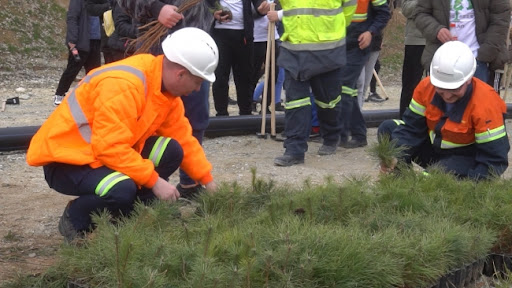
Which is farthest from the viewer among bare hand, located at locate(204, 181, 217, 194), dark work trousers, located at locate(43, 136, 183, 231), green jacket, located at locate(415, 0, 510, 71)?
green jacket, located at locate(415, 0, 510, 71)

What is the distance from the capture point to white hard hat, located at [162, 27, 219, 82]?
375 cm

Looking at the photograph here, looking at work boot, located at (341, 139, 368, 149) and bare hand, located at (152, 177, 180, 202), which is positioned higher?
bare hand, located at (152, 177, 180, 202)

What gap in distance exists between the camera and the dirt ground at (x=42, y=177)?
3869mm

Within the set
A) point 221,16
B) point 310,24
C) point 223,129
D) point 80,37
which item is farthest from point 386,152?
point 80,37

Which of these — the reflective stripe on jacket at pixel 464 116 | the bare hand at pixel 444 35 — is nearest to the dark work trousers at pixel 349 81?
the bare hand at pixel 444 35

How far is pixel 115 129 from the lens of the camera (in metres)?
3.54

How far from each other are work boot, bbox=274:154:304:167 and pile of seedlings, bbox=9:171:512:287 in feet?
6.07

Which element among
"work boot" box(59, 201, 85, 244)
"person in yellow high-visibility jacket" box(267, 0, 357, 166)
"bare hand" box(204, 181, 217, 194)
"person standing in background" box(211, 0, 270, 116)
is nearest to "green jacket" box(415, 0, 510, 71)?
"person in yellow high-visibility jacket" box(267, 0, 357, 166)

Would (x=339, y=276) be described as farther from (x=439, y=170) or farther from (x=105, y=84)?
Answer: (x=439, y=170)

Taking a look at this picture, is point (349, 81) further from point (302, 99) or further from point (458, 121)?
point (458, 121)

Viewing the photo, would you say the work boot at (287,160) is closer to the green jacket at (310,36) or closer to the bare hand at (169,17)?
the green jacket at (310,36)

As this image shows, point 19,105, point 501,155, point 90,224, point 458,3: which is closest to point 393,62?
point 19,105

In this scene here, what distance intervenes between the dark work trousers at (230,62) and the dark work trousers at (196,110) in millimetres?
2580

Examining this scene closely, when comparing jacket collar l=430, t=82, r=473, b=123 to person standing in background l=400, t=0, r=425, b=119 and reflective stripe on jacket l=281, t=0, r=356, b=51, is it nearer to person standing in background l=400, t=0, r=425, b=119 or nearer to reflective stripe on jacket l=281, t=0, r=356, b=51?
reflective stripe on jacket l=281, t=0, r=356, b=51
